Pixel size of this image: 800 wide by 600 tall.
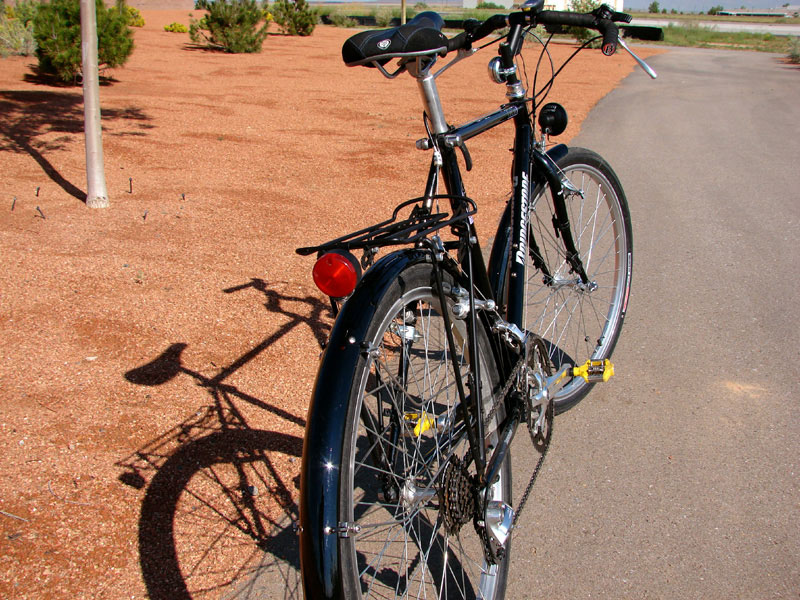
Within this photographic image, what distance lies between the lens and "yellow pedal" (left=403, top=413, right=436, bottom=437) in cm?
214

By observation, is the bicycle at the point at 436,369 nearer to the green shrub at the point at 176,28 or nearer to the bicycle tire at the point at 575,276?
the bicycle tire at the point at 575,276

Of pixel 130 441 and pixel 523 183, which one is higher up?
pixel 523 183

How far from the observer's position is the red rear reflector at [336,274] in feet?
5.63

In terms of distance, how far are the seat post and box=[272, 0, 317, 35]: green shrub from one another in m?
31.1

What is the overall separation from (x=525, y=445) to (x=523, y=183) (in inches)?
50.1

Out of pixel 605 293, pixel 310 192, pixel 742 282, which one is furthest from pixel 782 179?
pixel 310 192

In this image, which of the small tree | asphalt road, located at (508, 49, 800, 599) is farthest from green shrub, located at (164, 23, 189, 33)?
asphalt road, located at (508, 49, 800, 599)

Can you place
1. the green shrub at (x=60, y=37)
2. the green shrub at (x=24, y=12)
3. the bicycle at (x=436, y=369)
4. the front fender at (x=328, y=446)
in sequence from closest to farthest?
the front fender at (x=328, y=446) → the bicycle at (x=436, y=369) → the green shrub at (x=60, y=37) → the green shrub at (x=24, y=12)

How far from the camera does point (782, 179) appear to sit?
28.5ft

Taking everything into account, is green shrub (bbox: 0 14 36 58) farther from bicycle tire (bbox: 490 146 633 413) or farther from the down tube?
the down tube

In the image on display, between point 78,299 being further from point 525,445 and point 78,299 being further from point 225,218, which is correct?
point 525,445

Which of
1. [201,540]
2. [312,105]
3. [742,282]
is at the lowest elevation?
[201,540]

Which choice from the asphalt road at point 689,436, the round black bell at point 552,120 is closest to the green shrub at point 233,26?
the asphalt road at point 689,436

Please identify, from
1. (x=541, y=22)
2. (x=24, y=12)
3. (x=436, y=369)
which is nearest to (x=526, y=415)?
(x=436, y=369)
